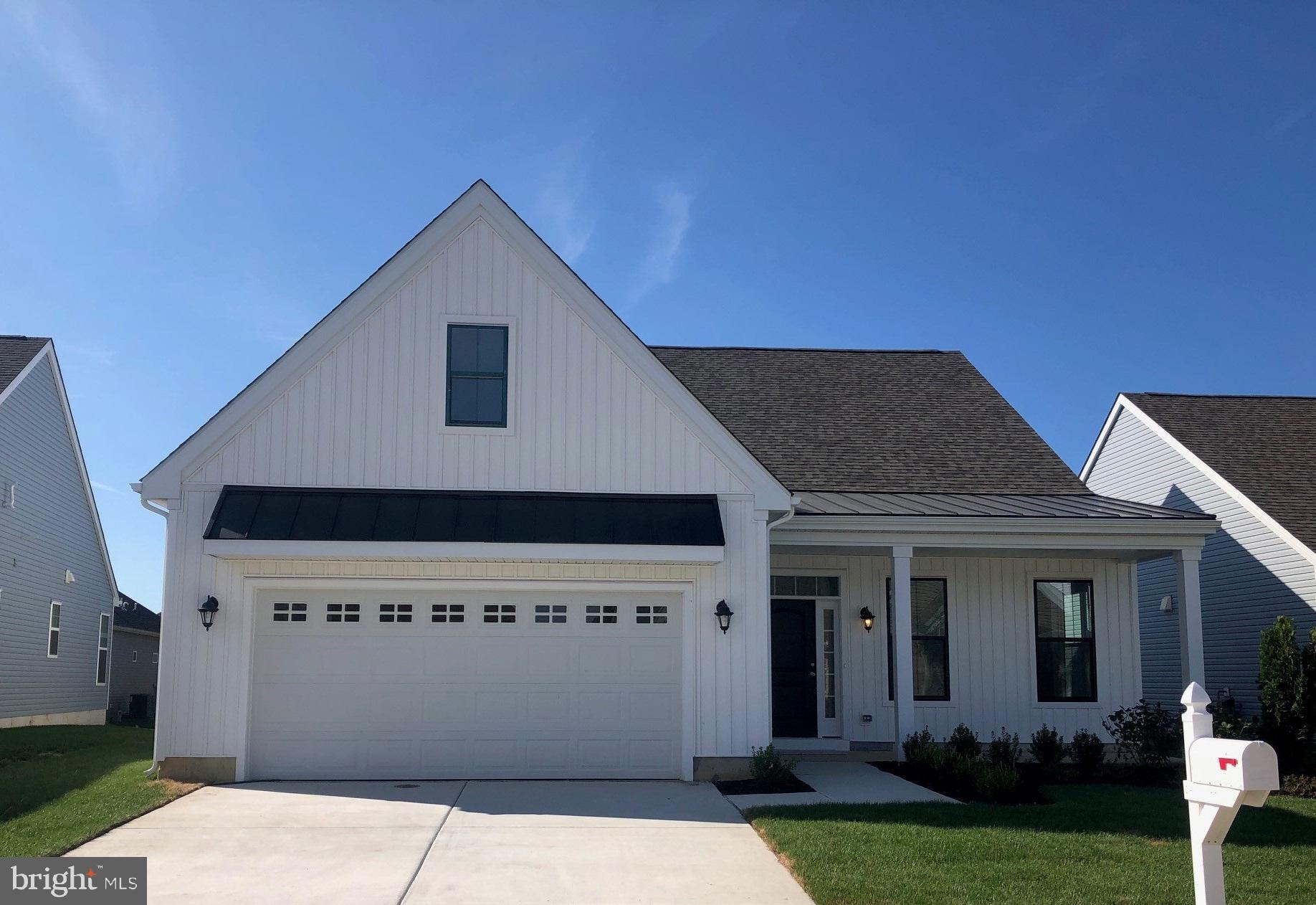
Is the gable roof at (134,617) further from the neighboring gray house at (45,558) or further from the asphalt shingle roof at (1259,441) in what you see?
the asphalt shingle roof at (1259,441)

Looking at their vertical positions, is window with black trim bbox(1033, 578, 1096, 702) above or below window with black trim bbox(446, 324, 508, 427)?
below

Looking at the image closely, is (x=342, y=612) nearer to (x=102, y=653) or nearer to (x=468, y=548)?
(x=468, y=548)

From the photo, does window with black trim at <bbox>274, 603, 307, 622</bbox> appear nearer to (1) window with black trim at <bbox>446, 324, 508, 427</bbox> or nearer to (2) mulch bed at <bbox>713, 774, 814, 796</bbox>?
(1) window with black trim at <bbox>446, 324, 508, 427</bbox>

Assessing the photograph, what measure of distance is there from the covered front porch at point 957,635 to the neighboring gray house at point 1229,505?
2.70 metres

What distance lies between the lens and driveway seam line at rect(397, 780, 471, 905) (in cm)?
721

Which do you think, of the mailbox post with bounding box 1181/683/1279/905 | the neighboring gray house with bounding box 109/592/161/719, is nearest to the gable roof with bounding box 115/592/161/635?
the neighboring gray house with bounding box 109/592/161/719

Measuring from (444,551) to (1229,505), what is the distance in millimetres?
14724

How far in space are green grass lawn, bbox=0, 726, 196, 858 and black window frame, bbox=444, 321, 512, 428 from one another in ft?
15.9

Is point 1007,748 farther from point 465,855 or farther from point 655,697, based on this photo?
point 465,855

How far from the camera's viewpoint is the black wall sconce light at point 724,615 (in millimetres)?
12266

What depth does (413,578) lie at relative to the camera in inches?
484

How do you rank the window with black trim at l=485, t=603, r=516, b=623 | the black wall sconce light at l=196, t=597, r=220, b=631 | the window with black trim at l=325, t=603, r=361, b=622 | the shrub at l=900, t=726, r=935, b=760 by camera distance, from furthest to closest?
the shrub at l=900, t=726, r=935, b=760 < the window with black trim at l=485, t=603, r=516, b=623 < the window with black trim at l=325, t=603, r=361, b=622 < the black wall sconce light at l=196, t=597, r=220, b=631

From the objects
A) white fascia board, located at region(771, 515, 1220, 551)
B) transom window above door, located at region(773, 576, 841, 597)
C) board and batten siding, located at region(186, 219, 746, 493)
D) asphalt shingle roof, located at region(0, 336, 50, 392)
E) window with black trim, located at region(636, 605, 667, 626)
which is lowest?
window with black trim, located at region(636, 605, 667, 626)

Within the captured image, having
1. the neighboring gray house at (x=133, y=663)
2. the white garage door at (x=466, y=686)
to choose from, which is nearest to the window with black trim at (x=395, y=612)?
the white garage door at (x=466, y=686)
